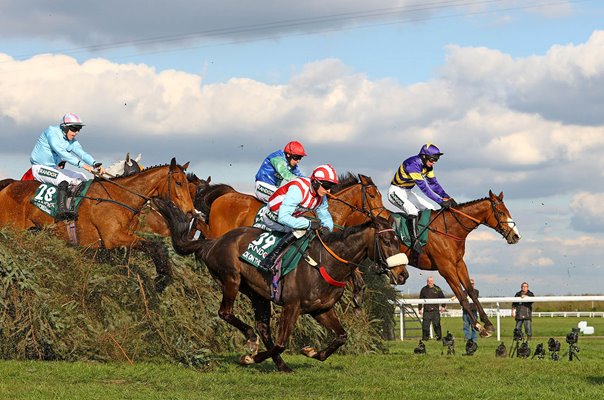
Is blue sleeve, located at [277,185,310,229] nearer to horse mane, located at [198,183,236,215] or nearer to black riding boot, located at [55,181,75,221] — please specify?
black riding boot, located at [55,181,75,221]

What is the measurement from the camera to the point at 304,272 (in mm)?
11141

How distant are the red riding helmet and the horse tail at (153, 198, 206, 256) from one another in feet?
5.75

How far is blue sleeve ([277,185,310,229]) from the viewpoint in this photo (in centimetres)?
1112

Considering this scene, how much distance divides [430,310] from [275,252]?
957cm

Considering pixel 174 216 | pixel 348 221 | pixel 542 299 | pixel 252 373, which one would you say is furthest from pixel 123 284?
pixel 542 299

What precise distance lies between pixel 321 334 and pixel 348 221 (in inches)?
74.3

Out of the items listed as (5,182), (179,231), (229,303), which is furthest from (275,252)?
(5,182)

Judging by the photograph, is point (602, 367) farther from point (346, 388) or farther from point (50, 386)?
point (50, 386)

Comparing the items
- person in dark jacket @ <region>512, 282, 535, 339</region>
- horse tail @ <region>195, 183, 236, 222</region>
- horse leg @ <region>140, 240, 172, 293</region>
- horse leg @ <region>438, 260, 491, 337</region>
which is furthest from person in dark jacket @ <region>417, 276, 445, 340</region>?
horse leg @ <region>140, 240, 172, 293</region>

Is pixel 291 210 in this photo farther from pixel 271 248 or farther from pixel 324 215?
pixel 324 215

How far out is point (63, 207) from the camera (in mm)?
14469

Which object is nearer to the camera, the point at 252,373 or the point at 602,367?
the point at 252,373

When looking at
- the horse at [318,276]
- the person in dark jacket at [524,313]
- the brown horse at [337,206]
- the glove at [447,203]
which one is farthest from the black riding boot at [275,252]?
the person in dark jacket at [524,313]

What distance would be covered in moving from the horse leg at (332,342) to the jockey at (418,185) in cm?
525
